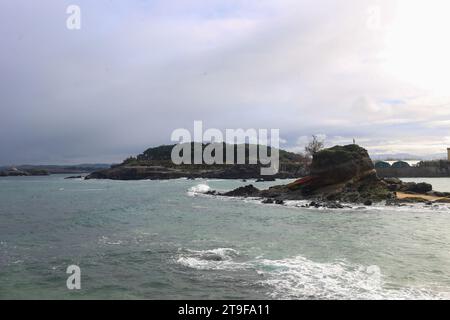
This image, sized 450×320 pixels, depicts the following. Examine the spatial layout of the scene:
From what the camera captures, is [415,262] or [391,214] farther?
[391,214]

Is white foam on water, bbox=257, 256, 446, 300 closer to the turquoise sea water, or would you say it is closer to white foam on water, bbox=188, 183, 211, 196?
the turquoise sea water

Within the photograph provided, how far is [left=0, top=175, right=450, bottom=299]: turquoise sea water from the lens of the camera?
1691cm

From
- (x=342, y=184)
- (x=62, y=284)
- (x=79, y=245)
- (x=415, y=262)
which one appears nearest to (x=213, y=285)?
(x=62, y=284)

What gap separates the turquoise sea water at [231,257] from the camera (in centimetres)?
1691

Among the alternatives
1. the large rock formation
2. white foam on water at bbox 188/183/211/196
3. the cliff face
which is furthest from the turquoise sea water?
the cliff face

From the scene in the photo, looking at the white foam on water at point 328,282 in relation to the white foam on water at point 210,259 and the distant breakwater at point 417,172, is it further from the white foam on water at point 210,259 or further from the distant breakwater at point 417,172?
the distant breakwater at point 417,172

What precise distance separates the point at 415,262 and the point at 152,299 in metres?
13.7

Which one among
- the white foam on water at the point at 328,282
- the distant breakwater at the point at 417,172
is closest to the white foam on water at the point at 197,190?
the white foam on water at the point at 328,282

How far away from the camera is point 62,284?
18.0 m

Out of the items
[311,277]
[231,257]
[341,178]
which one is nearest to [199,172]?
[341,178]

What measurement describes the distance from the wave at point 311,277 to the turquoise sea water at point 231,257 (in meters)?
0.05

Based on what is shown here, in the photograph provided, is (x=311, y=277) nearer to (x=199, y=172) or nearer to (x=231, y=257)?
(x=231, y=257)

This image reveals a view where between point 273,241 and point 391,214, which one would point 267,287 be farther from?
point 391,214

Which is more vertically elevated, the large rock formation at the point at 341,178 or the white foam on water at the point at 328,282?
the large rock formation at the point at 341,178
